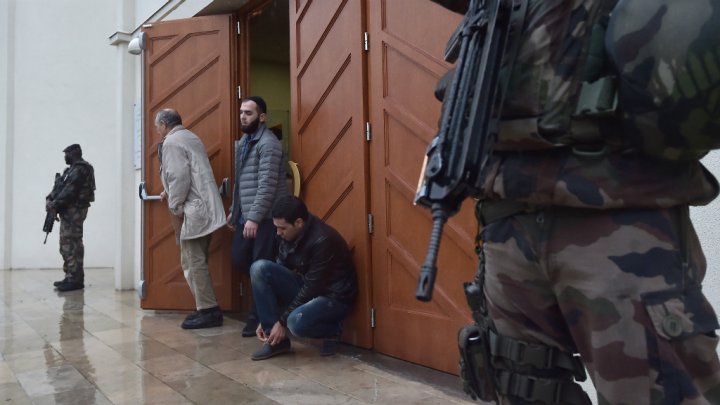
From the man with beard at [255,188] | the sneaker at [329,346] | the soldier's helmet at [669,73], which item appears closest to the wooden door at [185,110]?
→ the man with beard at [255,188]

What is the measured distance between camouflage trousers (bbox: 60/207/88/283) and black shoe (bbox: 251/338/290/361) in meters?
4.68

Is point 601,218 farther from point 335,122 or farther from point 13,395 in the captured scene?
point 13,395

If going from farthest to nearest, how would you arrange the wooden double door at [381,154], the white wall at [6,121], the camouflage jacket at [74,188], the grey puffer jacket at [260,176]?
the white wall at [6,121] → the camouflage jacket at [74,188] → the grey puffer jacket at [260,176] → the wooden double door at [381,154]

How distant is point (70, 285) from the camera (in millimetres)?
7344

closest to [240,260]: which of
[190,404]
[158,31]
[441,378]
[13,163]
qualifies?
[190,404]

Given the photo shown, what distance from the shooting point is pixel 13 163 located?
33.0 feet

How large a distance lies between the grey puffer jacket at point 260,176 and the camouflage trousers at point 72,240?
392cm

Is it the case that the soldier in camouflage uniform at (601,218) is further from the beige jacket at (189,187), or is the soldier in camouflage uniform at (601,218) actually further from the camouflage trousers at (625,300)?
the beige jacket at (189,187)

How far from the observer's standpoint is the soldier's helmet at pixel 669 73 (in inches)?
38.1

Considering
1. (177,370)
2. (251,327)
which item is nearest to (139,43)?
(251,327)

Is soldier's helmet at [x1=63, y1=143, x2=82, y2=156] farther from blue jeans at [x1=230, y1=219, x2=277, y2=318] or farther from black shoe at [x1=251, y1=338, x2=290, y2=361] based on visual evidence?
black shoe at [x1=251, y1=338, x2=290, y2=361]

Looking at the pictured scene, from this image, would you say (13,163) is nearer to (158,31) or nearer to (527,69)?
(158,31)

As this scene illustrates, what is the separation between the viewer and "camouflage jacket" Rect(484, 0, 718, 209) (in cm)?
106

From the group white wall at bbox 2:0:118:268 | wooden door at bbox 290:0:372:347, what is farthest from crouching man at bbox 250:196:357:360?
white wall at bbox 2:0:118:268
